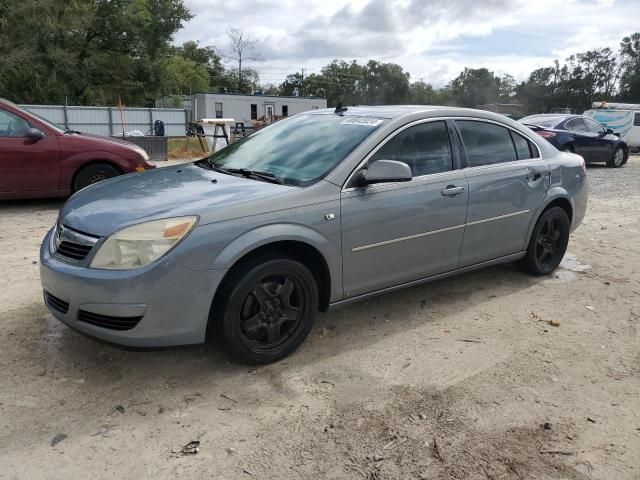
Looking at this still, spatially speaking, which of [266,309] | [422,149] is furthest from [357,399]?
[422,149]

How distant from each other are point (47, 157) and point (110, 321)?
541 cm

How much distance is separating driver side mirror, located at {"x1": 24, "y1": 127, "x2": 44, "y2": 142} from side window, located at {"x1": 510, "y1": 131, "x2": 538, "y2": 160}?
609 cm

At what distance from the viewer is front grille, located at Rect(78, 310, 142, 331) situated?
298 cm

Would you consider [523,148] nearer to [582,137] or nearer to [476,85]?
[582,137]

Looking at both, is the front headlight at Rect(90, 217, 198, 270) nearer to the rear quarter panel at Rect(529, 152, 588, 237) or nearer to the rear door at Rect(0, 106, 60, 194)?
the rear quarter panel at Rect(529, 152, 588, 237)

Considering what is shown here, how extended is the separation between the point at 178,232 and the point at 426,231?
1.89 metres

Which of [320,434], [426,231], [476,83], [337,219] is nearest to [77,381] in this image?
[320,434]

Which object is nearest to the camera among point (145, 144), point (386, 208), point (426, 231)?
point (386, 208)

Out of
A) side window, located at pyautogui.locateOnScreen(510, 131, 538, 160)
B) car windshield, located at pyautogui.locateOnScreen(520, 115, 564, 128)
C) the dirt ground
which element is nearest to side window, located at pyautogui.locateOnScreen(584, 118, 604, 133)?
car windshield, located at pyautogui.locateOnScreen(520, 115, 564, 128)

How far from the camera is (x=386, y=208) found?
380 cm

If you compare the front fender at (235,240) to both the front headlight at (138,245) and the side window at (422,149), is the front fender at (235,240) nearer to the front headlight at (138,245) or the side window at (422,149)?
the front headlight at (138,245)

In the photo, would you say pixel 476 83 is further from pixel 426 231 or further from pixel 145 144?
pixel 426 231

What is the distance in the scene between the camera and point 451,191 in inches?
165

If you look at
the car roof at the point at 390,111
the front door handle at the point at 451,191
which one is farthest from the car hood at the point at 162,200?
the front door handle at the point at 451,191
